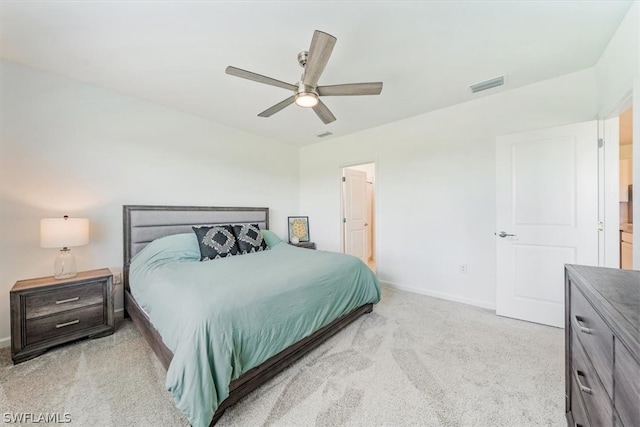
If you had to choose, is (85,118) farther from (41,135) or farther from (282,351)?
(282,351)

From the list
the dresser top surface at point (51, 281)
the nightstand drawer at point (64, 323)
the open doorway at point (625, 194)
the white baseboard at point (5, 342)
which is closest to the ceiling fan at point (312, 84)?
the dresser top surface at point (51, 281)

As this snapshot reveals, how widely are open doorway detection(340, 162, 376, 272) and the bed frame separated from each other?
1.50 meters

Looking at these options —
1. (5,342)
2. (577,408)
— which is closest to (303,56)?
(577,408)

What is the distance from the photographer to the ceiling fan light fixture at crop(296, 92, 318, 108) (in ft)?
6.24

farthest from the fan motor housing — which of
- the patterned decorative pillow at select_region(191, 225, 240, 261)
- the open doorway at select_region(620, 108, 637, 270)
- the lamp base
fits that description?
the open doorway at select_region(620, 108, 637, 270)

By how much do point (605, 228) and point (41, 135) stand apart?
544 centimetres

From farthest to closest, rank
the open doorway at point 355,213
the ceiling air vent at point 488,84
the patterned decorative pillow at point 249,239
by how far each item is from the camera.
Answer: the open doorway at point 355,213, the patterned decorative pillow at point 249,239, the ceiling air vent at point 488,84

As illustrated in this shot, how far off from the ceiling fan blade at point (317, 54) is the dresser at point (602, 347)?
169 centimetres

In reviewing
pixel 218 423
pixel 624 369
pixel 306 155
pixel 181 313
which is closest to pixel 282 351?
pixel 218 423

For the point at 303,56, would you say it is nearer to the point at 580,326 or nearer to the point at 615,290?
the point at 615,290

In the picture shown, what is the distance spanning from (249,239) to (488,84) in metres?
3.31

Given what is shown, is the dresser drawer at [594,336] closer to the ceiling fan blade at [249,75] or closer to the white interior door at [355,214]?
the ceiling fan blade at [249,75]

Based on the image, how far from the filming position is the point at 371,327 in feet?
8.13

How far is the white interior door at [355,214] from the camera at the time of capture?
466 cm
